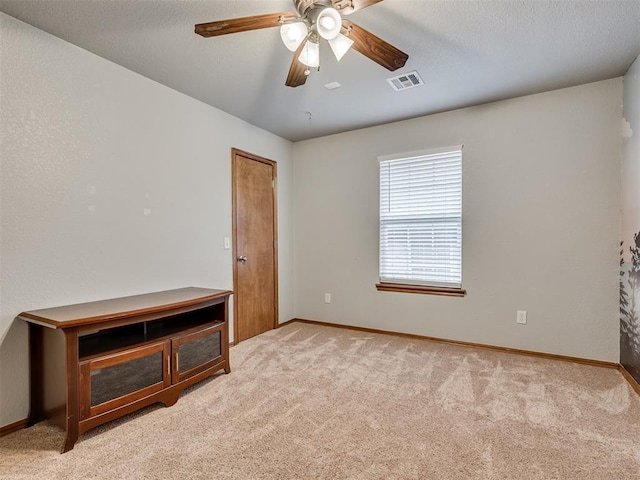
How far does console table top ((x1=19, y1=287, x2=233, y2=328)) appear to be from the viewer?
6.11ft

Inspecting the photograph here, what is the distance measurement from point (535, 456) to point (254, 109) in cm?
352

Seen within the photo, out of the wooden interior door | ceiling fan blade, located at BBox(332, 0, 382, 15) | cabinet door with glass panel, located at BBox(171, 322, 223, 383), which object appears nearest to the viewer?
Answer: ceiling fan blade, located at BBox(332, 0, 382, 15)

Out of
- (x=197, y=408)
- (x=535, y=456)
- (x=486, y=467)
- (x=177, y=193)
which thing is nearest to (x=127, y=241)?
(x=177, y=193)

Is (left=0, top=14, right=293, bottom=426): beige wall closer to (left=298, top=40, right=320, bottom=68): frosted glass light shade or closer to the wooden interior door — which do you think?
the wooden interior door

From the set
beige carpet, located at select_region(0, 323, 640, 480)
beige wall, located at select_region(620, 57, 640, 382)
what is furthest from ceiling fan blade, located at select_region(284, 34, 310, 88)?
beige wall, located at select_region(620, 57, 640, 382)

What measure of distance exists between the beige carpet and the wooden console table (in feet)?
0.42

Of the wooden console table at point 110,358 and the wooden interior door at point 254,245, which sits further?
the wooden interior door at point 254,245

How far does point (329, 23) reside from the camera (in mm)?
1583

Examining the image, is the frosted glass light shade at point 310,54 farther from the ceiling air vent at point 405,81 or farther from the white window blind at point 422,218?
the white window blind at point 422,218

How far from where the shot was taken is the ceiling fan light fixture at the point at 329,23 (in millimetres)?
1553

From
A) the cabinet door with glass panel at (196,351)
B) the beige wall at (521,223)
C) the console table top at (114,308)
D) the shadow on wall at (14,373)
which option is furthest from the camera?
the beige wall at (521,223)

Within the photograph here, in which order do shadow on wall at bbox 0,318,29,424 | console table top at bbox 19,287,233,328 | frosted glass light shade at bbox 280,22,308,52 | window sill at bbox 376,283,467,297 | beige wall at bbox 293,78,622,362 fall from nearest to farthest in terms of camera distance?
frosted glass light shade at bbox 280,22,308,52 → console table top at bbox 19,287,233,328 → shadow on wall at bbox 0,318,29,424 → beige wall at bbox 293,78,622,362 → window sill at bbox 376,283,467,297

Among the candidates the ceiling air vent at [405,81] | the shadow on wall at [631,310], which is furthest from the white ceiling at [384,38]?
the shadow on wall at [631,310]

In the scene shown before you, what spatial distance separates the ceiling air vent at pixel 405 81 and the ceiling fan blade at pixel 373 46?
0.89m
